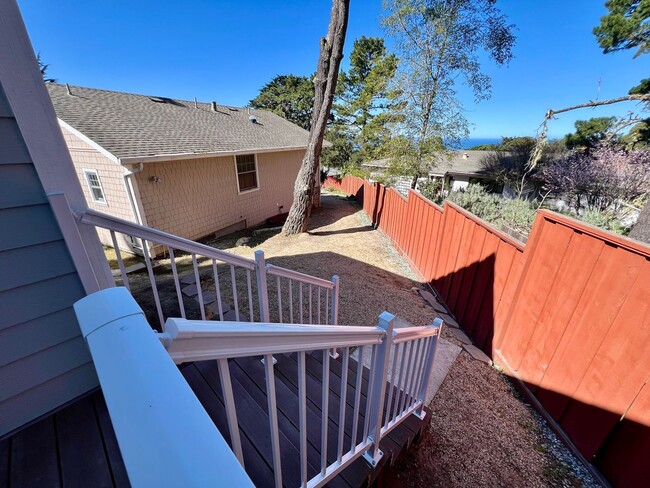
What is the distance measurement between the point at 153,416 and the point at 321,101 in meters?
8.00

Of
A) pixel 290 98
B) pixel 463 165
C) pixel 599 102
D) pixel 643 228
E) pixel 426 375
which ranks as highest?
pixel 290 98

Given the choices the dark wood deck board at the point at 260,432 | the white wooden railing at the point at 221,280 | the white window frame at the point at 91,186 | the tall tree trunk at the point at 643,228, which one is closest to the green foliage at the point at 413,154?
the tall tree trunk at the point at 643,228

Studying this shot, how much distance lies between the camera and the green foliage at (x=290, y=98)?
25.5 m

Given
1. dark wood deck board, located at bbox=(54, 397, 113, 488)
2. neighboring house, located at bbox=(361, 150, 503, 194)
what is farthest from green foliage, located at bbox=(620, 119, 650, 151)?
dark wood deck board, located at bbox=(54, 397, 113, 488)

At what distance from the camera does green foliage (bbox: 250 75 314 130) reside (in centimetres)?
2552

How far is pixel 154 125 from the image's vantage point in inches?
309

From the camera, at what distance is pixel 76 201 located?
1.50m

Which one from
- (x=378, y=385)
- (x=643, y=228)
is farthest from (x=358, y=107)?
(x=378, y=385)

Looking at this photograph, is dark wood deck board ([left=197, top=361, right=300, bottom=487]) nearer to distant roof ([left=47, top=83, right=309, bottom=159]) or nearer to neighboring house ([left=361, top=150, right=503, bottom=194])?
distant roof ([left=47, top=83, right=309, bottom=159])

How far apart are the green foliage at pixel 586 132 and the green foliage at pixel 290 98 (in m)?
20.6

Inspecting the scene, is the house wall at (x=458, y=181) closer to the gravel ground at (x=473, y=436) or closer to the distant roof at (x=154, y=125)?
the distant roof at (x=154, y=125)

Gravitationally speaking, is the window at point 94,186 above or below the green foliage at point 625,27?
below

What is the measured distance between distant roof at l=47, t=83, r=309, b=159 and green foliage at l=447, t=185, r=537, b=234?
23.1 ft

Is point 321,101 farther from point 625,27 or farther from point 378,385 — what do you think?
point 625,27
